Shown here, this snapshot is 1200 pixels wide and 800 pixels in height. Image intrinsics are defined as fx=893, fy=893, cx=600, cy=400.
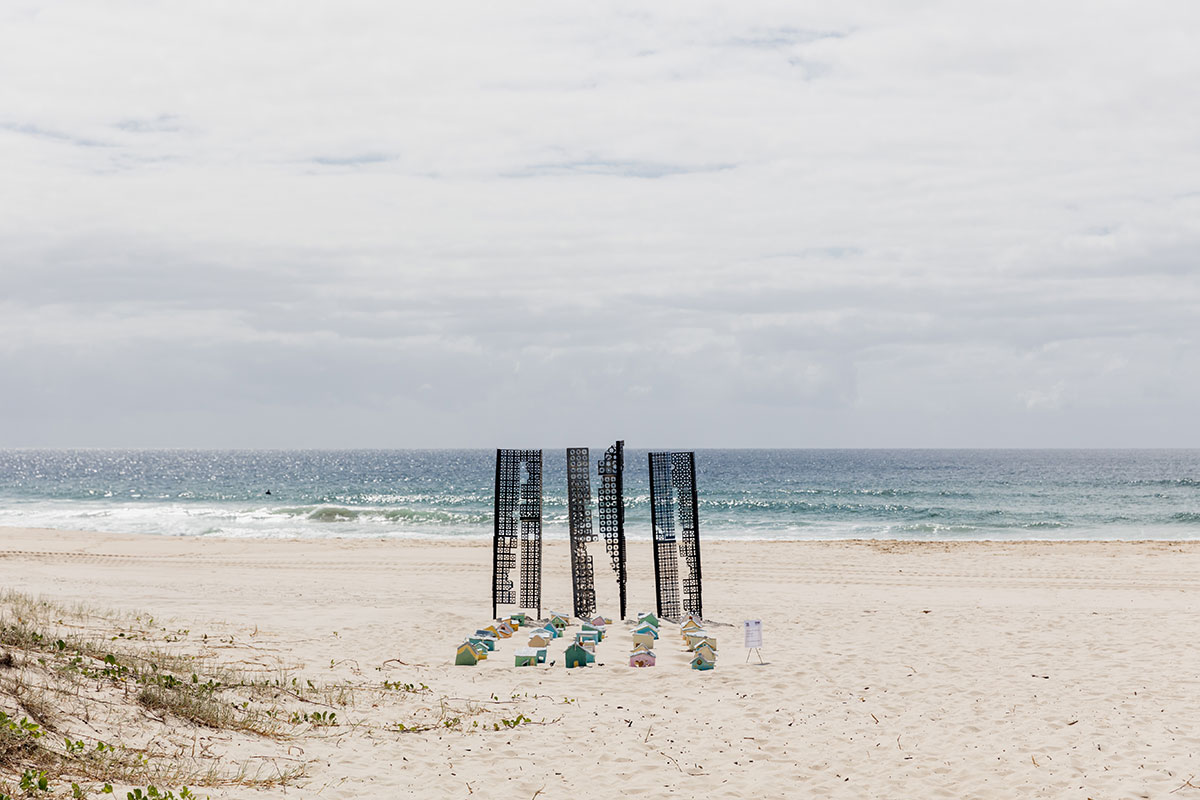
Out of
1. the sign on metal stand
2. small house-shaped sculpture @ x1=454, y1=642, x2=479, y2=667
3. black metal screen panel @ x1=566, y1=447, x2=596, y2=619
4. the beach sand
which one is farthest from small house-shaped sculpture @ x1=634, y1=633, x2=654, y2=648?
black metal screen panel @ x1=566, y1=447, x2=596, y2=619

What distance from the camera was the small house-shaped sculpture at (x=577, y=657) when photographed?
11.8 metres

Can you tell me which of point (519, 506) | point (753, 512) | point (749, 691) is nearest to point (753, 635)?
point (749, 691)

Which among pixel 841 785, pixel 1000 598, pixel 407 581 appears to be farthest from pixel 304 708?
pixel 1000 598

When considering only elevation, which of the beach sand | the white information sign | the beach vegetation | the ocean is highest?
the beach vegetation

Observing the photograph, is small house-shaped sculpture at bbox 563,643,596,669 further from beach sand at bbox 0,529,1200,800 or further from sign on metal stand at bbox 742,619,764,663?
sign on metal stand at bbox 742,619,764,663

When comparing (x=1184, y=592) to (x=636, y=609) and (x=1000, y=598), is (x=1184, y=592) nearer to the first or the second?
(x=1000, y=598)

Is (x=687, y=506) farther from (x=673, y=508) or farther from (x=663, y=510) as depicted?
(x=663, y=510)

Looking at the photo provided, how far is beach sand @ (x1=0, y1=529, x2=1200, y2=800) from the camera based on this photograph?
7.54 metres

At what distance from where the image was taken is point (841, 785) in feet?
24.4

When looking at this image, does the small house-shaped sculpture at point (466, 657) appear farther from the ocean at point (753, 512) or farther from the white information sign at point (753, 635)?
the ocean at point (753, 512)

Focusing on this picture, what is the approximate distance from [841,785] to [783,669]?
4025 millimetres

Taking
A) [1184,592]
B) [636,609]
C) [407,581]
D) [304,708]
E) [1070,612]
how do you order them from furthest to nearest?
[407,581], [1184,592], [636,609], [1070,612], [304,708]

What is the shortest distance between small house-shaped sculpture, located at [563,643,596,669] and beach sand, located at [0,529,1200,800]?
272mm

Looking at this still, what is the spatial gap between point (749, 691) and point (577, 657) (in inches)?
99.1
